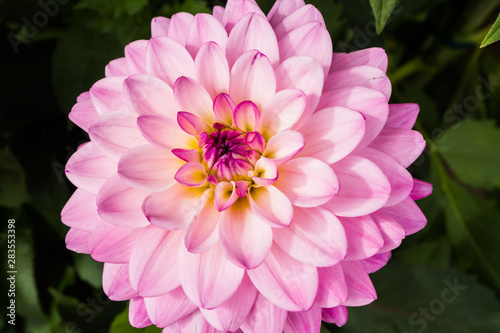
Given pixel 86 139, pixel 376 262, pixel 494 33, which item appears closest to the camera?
pixel 494 33

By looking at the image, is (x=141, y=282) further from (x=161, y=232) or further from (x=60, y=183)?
(x=60, y=183)

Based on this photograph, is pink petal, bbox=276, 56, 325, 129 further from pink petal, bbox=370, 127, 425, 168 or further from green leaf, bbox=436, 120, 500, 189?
green leaf, bbox=436, 120, 500, 189

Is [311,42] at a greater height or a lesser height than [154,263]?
greater

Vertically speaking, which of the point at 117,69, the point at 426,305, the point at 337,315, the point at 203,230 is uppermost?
the point at 117,69

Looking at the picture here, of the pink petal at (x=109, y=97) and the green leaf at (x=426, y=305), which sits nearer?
the pink petal at (x=109, y=97)

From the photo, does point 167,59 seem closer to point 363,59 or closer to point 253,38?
point 253,38

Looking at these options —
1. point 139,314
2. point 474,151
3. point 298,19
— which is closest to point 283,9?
point 298,19

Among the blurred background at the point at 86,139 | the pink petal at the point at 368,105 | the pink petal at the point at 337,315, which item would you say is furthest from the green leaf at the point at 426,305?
the pink petal at the point at 368,105

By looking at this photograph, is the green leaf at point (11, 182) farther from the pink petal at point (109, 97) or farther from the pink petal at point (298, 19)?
the pink petal at point (298, 19)
